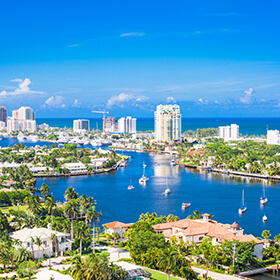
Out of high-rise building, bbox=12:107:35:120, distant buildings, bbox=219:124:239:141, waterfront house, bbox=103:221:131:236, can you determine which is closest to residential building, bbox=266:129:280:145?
distant buildings, bbox=219:124:239:141

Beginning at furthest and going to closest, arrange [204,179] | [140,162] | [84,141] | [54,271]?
1. [84,141]
2. [140,162]
3. [204,179]
4. [54,271]

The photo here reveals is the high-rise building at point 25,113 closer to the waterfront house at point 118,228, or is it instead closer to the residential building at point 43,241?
the waterfront house at point 118,228

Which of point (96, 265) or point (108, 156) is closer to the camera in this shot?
point (96, 265)

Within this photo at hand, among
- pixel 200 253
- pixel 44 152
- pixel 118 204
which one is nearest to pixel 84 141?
pixel 44 152

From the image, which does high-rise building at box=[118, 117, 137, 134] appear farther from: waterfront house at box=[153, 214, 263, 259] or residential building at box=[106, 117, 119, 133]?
waterfront house at box=[153, 214, 263, 259]

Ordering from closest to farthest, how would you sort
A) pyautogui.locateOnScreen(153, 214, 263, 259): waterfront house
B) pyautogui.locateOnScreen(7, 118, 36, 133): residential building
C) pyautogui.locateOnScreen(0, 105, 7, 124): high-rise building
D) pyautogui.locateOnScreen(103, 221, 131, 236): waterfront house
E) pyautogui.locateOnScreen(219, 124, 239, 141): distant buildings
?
1. pyautogui.locateOnScreen(153, 214, 263, 259): waterfront house
2. pyautogui.locateOnScreen(103, 221, 131, 236): waterfront house
3. pyautogui.locateOnScreen(219, 124, 239, 141): distant buildings
4. pyautogui.locateOnScreen(7, 118, 36, 133): residential building
5. pyautogui.locateOnScreen(0, 105, 7, 124): high-rise building

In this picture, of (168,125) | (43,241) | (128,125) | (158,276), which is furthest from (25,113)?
(158,276)

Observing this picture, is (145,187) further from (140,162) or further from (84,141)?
(84,141)
